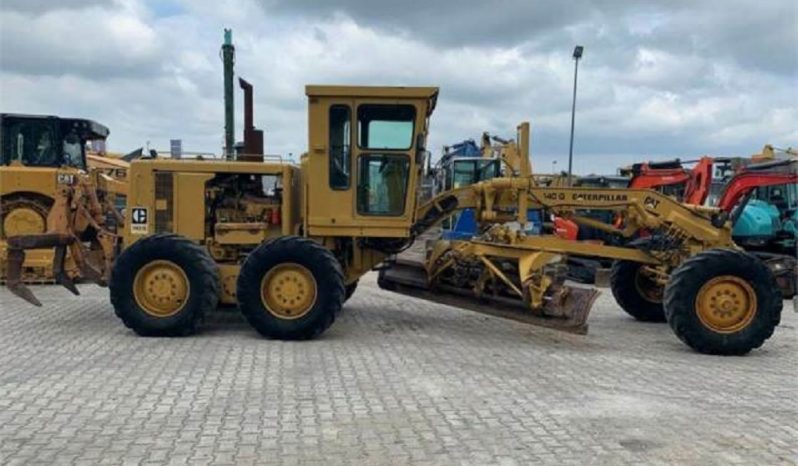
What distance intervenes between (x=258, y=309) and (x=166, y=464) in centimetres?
393

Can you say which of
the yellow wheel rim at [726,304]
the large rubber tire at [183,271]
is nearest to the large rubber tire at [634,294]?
the yellow wheel rim at [726,304]

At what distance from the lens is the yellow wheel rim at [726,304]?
8.44 meters

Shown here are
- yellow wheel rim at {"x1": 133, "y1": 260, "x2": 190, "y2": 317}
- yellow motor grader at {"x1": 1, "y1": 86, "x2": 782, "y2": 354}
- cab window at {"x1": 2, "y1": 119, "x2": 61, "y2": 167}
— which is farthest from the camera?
cab window at {"x1": 2, "y1": 119, "x2": 61, "y2": 167}

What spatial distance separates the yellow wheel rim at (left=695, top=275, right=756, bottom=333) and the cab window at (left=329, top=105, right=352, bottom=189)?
4174 millimetres

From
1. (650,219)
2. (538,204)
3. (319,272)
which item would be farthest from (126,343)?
(650,219)

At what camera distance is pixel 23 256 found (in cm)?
912

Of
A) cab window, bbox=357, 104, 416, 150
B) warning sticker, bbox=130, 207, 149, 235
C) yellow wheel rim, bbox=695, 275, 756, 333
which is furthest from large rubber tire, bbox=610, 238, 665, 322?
warning sticker, bbox=130, 207, 149, 235

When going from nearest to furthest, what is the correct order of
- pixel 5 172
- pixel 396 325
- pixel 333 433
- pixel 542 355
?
pixel 333 433 < pixel 542 355 < pixel 396 325 < pixel 5 172

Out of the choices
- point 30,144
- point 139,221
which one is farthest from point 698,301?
point 30,144

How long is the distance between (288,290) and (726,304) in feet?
15.7

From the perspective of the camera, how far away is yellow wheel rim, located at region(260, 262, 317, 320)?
863 cm

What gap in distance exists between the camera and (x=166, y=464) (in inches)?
185

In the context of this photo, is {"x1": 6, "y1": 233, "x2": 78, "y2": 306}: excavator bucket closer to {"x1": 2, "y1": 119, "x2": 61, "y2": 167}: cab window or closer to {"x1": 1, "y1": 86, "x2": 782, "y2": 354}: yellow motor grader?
{"x1": 1, "y1": 86, "x2": 782, "y2": 354}: yellow motor grader

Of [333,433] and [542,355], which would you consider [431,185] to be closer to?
Result: [542,355]
